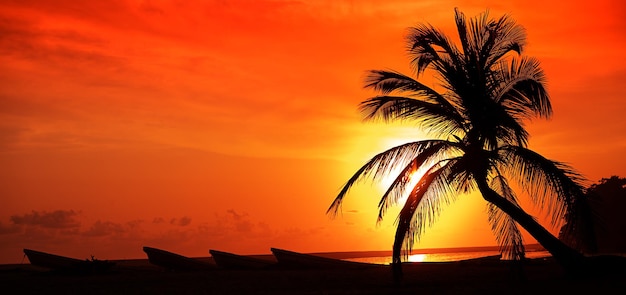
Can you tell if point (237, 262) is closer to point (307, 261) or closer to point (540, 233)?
point (307, 261)

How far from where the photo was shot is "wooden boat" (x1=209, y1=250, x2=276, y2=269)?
3247 centimetres

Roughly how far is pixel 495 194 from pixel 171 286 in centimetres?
1061

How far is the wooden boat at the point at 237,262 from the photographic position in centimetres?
3247

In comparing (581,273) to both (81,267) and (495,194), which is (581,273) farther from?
(81,267)

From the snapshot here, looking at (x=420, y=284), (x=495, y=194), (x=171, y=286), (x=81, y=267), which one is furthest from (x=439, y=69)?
(x=81, y=267)

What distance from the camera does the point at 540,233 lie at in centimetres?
1669

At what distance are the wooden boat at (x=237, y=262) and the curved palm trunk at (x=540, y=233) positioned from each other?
57.5 ft

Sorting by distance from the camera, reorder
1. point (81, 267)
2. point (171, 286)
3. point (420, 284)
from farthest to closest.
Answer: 1. point (81, 267)
2. point (171, 286)
3. point (420, 284)

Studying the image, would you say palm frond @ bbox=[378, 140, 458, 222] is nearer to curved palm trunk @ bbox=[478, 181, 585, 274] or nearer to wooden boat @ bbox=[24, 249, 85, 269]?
curved palm trunk @ bbox=[478, 181, 585, 274]

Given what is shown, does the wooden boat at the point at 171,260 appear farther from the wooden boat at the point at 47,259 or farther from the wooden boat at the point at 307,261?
the wooden boat at the point at 47,259

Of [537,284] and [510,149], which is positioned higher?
[510,149]

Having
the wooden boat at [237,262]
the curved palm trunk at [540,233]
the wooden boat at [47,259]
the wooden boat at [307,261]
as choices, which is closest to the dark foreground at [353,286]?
the curved palm trunk at [540,233]

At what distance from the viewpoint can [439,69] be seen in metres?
17.2

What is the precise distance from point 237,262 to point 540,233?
19597mm
